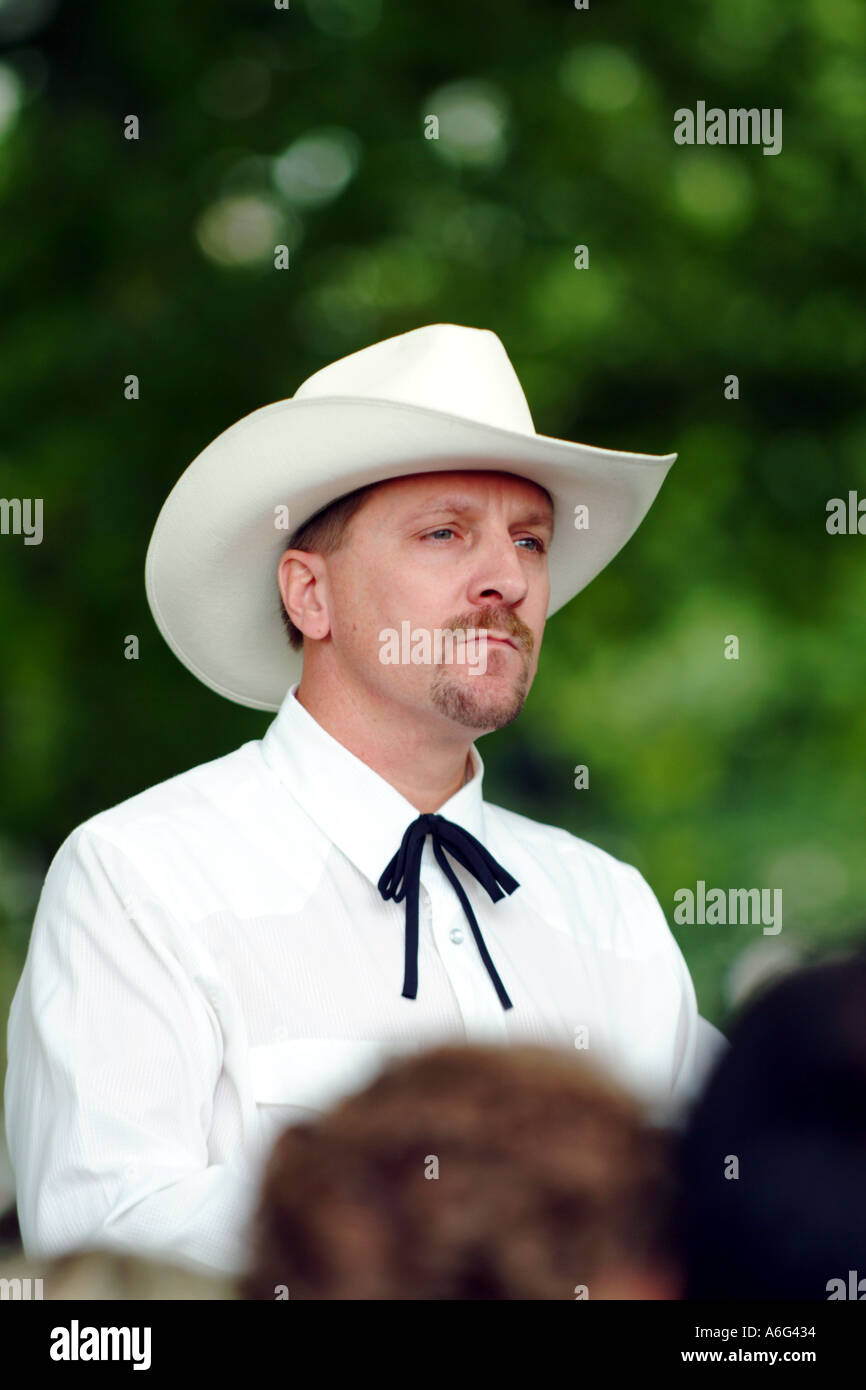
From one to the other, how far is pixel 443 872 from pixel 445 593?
0.40 m

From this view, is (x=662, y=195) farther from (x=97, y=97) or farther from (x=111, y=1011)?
(x=111, y=1011)

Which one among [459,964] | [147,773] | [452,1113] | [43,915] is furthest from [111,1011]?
[147,773]

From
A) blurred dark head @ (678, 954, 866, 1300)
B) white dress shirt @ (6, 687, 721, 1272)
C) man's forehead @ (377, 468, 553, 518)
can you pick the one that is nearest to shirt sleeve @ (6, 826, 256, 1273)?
white dress shirt @ (6, 687, 721, 1272)

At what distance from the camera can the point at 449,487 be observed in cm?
266

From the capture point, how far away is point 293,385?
479cm

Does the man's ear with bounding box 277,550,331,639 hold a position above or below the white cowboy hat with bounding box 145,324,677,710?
below

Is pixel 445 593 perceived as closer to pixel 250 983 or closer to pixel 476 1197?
pixel 250 983

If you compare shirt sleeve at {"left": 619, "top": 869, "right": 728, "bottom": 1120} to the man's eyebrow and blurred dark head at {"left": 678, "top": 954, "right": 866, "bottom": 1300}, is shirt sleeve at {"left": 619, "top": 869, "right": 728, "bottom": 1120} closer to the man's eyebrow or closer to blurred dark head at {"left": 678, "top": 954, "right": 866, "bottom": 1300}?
the man's eyebrow

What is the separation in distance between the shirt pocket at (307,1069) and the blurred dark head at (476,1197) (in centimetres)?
116

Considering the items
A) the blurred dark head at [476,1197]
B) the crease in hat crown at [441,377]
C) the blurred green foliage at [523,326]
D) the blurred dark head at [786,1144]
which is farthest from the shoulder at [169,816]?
the blurred green foliage at [523,326]

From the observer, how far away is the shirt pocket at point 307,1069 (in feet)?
7.34

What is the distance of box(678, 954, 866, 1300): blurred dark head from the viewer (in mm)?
920

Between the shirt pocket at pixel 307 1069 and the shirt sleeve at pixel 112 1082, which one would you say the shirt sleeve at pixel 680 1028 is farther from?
the shirt sleeve at pixel 112 1082

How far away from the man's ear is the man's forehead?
0.17 metres
